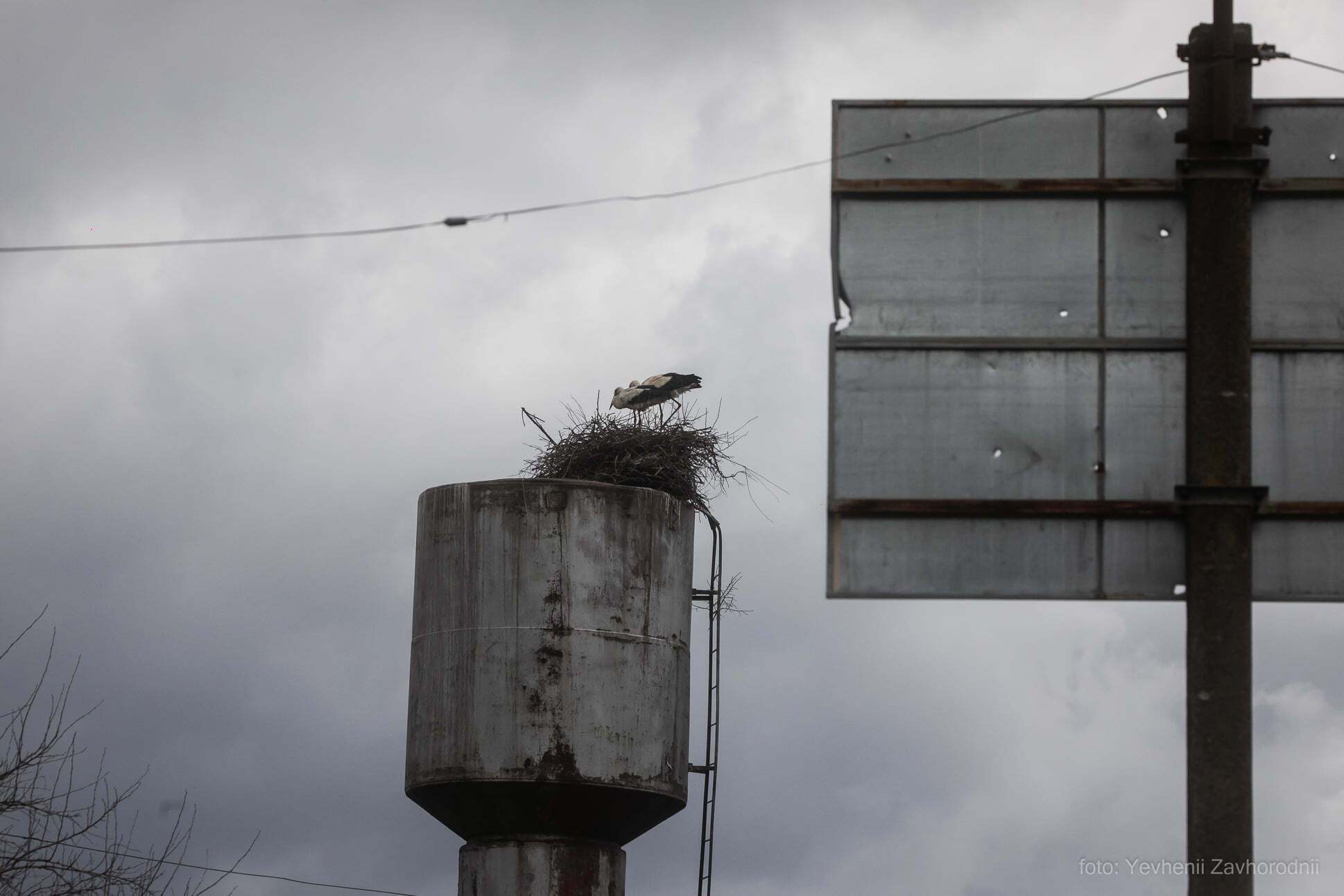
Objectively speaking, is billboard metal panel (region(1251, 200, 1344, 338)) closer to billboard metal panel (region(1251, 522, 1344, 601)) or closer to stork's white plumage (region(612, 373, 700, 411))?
billboard metal panel (region(1251, 522, 1344, 601))

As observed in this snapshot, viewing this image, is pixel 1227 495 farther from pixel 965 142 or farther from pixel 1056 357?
pixel 965 142

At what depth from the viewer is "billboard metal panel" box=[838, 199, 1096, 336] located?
9.45 meters

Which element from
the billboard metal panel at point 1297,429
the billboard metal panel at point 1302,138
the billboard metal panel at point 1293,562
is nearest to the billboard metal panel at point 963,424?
the billboard metal panel at point 1297,429

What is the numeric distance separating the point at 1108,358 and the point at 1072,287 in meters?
0.46

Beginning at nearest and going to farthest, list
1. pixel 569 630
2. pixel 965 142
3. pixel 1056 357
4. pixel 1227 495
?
pixel 1227 495 → pixel 1056 357 → pixel 965 142 → pixel 569 630

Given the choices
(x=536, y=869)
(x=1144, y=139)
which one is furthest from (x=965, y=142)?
(x=536, y=869)

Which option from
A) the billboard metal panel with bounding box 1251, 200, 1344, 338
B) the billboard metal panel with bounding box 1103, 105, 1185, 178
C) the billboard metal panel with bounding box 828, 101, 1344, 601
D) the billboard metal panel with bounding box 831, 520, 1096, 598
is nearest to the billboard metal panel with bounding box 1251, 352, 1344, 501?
the billboard metal panel with bounding box 828, 101, 1344, 601

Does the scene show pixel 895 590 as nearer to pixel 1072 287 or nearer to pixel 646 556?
pixel 1072 287

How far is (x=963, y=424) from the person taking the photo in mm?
9375

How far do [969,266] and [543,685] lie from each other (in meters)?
7.63

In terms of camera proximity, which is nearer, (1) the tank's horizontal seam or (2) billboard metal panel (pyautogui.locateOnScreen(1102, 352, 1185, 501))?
(2) billboard metal panel (pyautogui.locateOnScreen(1102, 352, 1185, 501))

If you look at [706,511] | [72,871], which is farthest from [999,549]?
[706,511]

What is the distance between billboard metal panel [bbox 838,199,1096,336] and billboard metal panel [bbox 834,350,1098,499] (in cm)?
19

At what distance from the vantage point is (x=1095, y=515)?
9102mm
